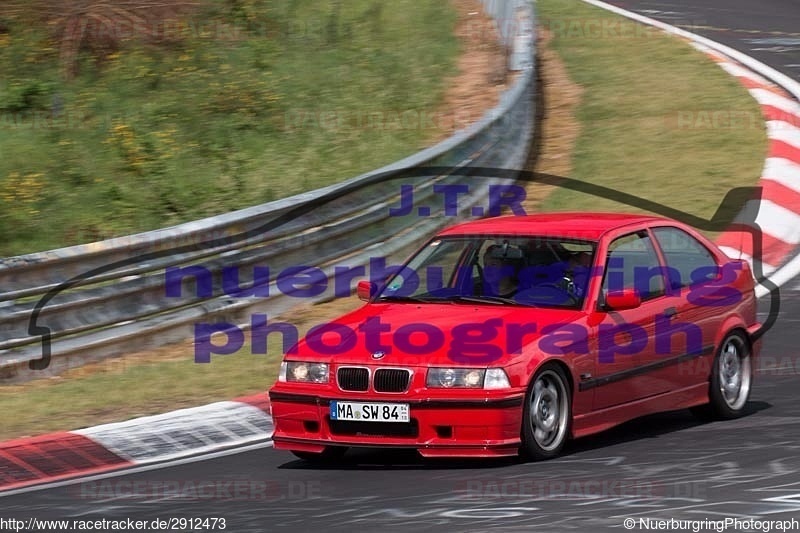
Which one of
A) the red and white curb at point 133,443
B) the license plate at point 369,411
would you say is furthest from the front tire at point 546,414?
the red and white curb at point 133,443

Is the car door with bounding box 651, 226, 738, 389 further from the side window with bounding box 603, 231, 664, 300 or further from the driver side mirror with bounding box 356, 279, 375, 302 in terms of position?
the driver side mirror with bounding box 356, 279, 375, 302

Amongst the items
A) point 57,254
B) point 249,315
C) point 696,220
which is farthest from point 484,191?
point 57,254

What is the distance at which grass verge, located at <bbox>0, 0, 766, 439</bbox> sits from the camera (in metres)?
9.64

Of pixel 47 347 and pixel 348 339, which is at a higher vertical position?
pixel 348 339

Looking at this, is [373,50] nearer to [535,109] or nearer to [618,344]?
[535,109]

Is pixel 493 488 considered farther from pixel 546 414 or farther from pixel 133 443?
pixel 133 443

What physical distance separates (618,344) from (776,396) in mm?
1888

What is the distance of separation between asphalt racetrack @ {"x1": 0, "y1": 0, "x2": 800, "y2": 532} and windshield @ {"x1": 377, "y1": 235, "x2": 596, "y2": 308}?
0.91m

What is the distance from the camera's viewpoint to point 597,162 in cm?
1603

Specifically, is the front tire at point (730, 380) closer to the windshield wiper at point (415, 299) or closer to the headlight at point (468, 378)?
the windshield wiper at point (415, 299)

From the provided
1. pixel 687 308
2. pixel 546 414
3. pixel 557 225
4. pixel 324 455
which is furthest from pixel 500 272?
pixel 324 455

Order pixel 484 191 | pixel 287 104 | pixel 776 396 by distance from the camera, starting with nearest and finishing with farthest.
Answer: pixel 776 396 → pixel 484 191 → pixel 287 104

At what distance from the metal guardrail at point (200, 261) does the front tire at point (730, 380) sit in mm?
4099

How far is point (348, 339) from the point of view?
7852mm
